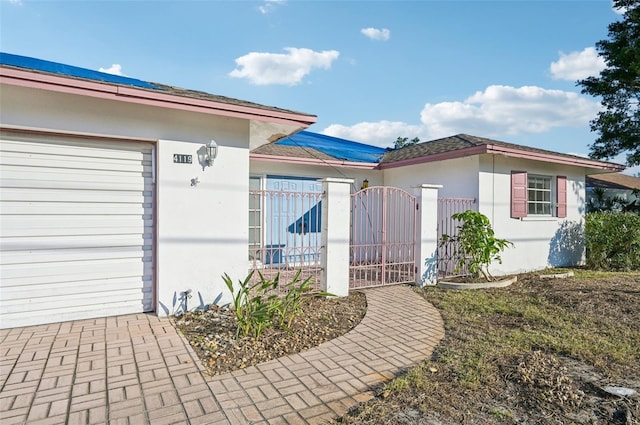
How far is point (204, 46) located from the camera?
8766 millimetres

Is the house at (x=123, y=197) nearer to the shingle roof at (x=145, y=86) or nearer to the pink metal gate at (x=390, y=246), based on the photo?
the shingle roof at (x=145, y=86)

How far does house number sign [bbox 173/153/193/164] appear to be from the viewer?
5.00m

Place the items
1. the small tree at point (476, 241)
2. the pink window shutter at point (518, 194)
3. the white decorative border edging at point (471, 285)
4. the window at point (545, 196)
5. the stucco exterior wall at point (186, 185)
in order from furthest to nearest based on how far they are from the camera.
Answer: the window at point (545, 196), the pink window shutter at point (518, 194), the small tree at point (476, 241), the white decorative border edging at point (471, 285), the stucco exterior wall at point (186, 185)

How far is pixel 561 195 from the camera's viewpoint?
32.3 ft

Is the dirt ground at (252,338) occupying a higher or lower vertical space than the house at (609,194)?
lower

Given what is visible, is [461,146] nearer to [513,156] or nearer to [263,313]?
[513,156]

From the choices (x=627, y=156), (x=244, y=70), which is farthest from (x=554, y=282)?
(x=244, y=70)

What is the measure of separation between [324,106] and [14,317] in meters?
11.2

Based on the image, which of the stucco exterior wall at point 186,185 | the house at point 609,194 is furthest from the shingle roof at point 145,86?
the house at point 609,194

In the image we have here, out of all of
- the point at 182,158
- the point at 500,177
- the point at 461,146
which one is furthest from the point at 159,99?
the point at 500,177

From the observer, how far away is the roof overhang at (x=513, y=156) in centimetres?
774

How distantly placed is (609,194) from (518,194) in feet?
52.7

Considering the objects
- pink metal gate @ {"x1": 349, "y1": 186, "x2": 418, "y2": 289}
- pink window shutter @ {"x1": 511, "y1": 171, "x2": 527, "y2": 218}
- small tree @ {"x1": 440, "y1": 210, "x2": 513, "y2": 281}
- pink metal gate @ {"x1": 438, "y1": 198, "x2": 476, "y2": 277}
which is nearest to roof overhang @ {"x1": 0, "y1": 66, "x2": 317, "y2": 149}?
pink metal gate @ {"x1": 349, "y1": 186, "x2": 418, "y2": 289}

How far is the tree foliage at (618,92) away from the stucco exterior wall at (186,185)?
45.7 feet
